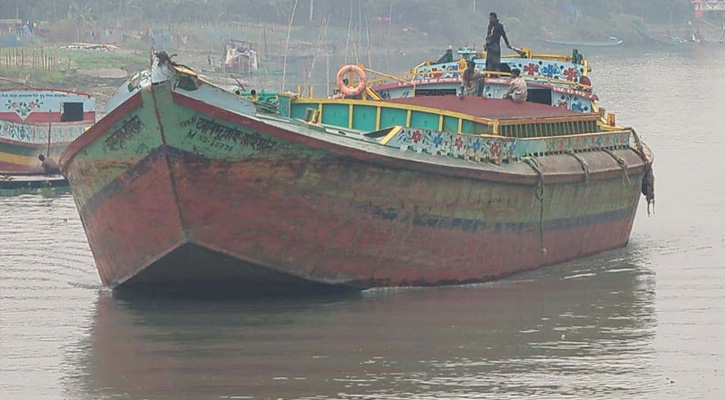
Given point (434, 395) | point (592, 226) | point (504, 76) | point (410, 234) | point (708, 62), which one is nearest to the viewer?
point (434, 395)

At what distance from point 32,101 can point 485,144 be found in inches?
731

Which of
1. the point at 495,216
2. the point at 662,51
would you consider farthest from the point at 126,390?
the point at 662,51

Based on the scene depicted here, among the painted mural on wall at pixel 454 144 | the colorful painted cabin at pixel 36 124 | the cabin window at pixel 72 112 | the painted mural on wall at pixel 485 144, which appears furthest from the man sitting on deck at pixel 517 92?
the cabin window at pixel 72 112

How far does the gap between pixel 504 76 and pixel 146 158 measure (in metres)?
8.68

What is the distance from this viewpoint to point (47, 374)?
1538 centimetres

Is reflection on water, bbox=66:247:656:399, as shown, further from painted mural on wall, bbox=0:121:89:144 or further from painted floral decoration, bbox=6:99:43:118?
painted floral decoration, bbox=6:99:43:118

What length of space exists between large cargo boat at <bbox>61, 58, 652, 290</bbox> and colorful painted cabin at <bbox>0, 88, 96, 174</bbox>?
578 inches

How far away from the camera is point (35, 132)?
34.1 metres

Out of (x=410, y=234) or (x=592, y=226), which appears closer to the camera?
(x=410, y=234)

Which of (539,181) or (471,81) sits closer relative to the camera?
(539,181)

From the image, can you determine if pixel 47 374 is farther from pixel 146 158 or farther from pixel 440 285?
pixel 440 285

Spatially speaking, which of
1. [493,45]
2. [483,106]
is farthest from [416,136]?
[493,45]

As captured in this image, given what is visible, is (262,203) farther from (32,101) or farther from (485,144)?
(32,101)

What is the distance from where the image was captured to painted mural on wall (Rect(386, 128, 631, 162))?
18.0 meters
